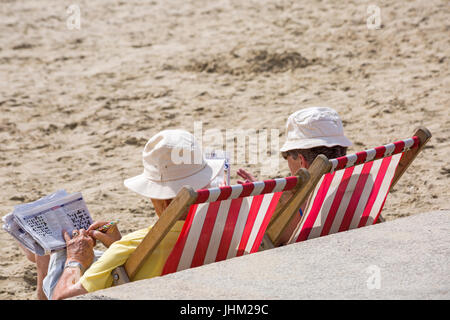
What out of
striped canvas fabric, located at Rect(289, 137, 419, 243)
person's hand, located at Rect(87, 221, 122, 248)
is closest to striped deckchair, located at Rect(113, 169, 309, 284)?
striped canvas fabric, located at Rect(289, 137, 419, 243)

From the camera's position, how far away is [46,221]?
9.15 ft

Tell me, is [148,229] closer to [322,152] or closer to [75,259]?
[75,259]

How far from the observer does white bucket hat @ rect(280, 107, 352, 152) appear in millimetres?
2996

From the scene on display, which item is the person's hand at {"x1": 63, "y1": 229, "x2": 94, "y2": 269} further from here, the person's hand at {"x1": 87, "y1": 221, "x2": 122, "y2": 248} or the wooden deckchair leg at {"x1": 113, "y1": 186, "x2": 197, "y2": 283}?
the wooden deckchair leg at {"x1": 113, "y1": 186, "x2": 197, "y2": 283}

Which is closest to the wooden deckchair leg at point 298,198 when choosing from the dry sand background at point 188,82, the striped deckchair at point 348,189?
the striped deckchair at point 348,189

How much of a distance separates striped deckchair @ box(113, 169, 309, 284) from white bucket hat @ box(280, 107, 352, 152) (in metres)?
0.38

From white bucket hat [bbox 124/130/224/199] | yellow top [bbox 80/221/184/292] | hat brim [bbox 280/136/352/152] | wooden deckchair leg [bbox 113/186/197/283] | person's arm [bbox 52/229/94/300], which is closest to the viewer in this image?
wooden deckchair leg [bbox 113/186/197/283]

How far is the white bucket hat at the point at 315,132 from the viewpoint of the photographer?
3.00m

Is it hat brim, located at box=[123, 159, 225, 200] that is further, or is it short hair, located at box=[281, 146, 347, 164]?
short hair, located at box=[281, 146, 347, 164]

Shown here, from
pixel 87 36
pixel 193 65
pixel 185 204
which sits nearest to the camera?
pixel 185 204
